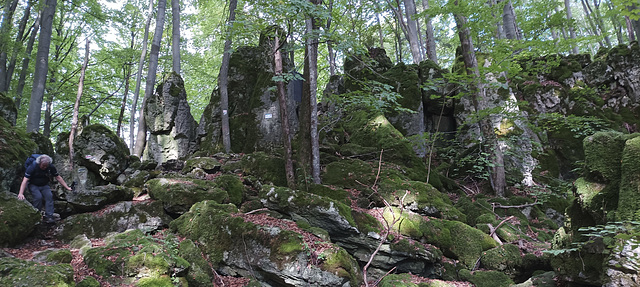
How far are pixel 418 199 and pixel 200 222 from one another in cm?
451

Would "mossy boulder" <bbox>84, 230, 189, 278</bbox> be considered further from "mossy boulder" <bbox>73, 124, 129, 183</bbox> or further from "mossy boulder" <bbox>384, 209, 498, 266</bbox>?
"mossy boulder" <bbox>73, 124, 129, 183</bbox>

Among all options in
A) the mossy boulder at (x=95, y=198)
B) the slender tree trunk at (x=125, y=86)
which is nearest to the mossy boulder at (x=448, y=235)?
the mossy boulder at (x=95, y=198)

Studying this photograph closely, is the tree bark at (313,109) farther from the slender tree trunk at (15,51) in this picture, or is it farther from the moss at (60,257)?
the slender tree trunk at (15,51)

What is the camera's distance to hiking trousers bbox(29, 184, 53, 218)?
18.9 ft

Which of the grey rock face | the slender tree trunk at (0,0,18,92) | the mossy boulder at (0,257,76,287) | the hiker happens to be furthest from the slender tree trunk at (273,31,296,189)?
the slender tree trunk at (0,0,18,92)

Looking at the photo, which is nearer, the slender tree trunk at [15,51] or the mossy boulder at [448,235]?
the mossy boulder at [448,235]

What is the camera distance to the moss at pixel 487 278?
5172 mm

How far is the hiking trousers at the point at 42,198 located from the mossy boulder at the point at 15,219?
0.38m

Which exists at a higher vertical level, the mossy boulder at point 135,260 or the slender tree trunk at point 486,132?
the slender tree trunk at point 486,132

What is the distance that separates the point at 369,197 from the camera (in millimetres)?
7125

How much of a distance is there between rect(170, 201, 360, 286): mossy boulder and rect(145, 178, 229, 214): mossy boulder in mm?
709

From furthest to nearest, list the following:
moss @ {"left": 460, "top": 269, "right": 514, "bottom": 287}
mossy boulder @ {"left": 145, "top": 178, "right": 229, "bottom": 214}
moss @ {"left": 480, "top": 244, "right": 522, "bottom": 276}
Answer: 1. mossy boulder @ {"left": 145, "top": 178, "right": 229, "bottom": 214}
2. moss @ {"left": 480, "top": 244, "right": 522, "bottom": 276}
3. moss @ {"left": 460, "top": 269, "right": 514, "bottom": 287}

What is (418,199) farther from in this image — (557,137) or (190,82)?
(190,82)

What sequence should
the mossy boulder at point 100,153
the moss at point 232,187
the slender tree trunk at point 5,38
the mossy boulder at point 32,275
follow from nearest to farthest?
1. the mossy boulder at point 32,275
2. the moss at point 232,187
3. the mossy boulder at point 100,153
4. the slender tree trunk at point 5,38
